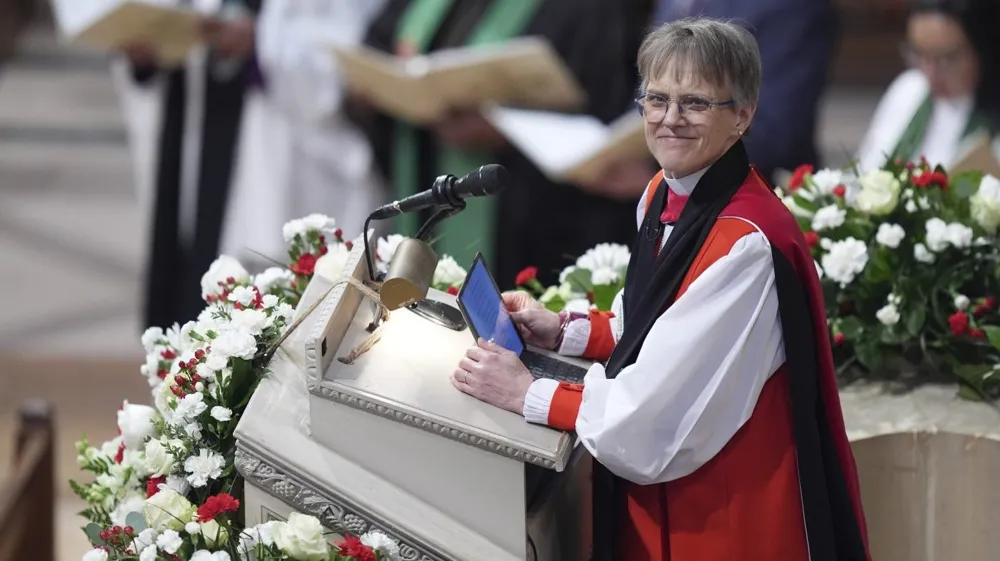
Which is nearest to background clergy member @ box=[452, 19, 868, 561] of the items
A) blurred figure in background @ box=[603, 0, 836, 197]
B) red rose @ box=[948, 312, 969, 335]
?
red rose @ box=[948, 312, 969, 335]

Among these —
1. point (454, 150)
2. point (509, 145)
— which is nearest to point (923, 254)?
point (509, 145)

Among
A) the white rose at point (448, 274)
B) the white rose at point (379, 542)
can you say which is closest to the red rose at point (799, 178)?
the white rose at point (448, 274)

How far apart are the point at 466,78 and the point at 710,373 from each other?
310cm

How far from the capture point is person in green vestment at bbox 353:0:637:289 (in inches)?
208

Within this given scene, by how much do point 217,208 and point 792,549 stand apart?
4404 millimetres

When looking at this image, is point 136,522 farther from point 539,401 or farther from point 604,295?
point 604,295

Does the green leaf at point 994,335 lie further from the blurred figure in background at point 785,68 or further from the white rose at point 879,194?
the blurred figure in background at point 785,68

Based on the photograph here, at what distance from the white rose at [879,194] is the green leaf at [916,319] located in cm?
22

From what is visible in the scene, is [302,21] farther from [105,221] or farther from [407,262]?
[407,262]

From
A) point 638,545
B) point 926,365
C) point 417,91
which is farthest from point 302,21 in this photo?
point 638,545

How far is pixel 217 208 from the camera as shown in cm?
614

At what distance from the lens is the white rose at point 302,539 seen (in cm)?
204

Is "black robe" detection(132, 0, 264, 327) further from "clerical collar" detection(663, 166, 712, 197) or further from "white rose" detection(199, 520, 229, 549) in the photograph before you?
"clerical collar" detection(663, 166, 712, 197)

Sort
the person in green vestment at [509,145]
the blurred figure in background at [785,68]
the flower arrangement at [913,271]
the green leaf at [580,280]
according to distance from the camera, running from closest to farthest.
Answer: the flower arrangement at [913,271]
the green leaf at [580,280]
the blurred figure in background at [785,68]
the person in green vestment at [509,145]
